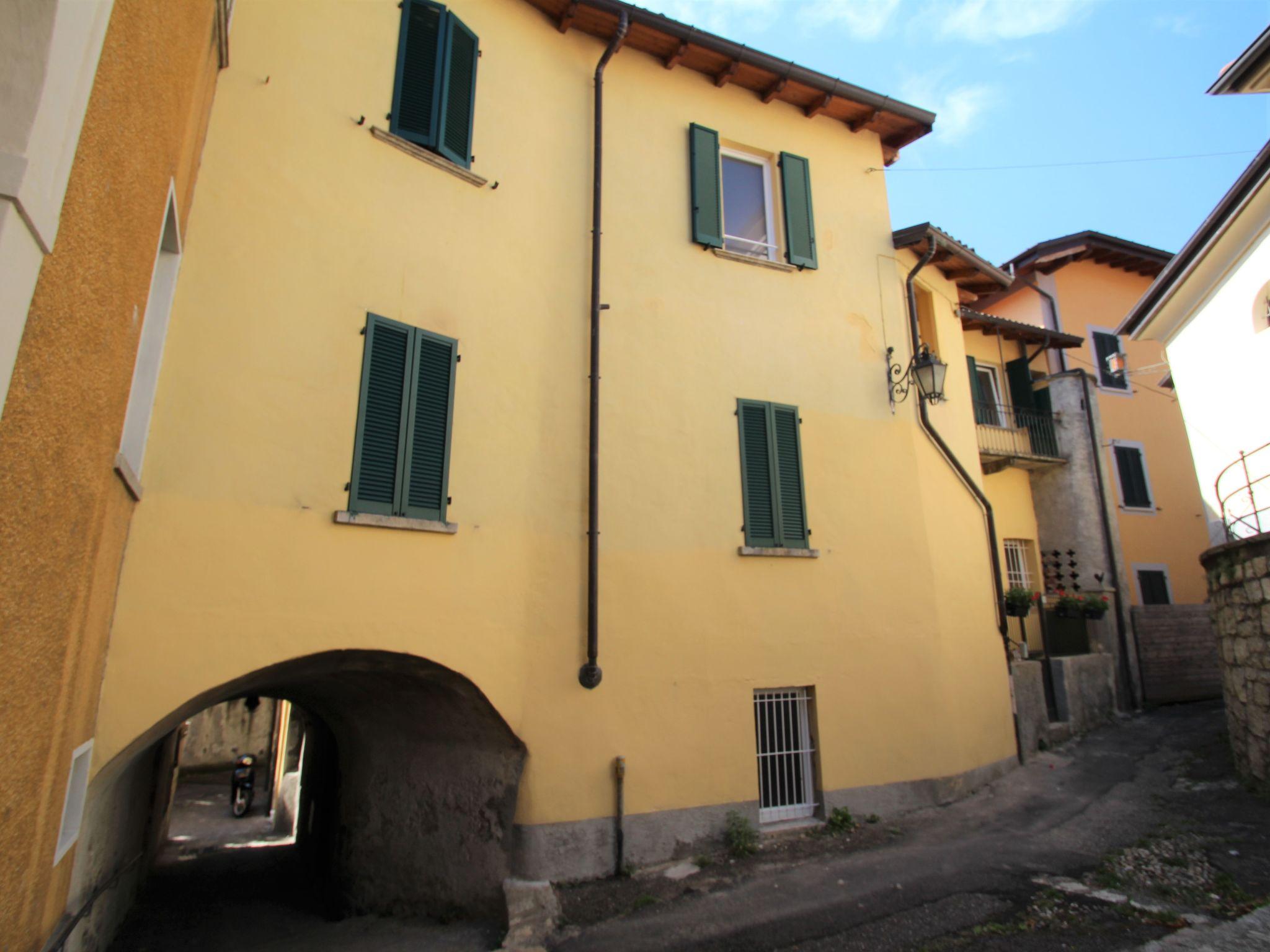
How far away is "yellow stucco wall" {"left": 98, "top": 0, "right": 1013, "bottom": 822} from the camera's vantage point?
5316mm

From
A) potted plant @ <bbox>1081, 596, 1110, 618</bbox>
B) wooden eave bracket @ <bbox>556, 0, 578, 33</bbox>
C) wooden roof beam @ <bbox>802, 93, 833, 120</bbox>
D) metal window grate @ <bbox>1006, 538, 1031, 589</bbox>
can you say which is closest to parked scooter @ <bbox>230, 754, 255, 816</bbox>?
wooden eave bracket @ <bbox>556, 0, 578, 33</bbox>

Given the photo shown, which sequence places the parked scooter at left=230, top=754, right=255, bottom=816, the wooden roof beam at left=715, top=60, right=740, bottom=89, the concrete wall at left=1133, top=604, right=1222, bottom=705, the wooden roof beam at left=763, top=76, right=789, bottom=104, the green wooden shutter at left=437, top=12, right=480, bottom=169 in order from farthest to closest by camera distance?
the parked scooter at left=230, top=754, right=255, bottom=816 → the concrete wall at left=1133, top=604, right=1222, bottom=705 → the wooden roof beam at left=763, top=76, right=789, bottom=104 → the wooden roof beam at left=715, top=60, right=740, bottom=89 → the green wooden shutter at left=437, top=12, right=480, bottom=169

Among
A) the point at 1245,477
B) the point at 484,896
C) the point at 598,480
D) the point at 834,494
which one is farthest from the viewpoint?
the point at 1245,477

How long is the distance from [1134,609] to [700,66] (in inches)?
508

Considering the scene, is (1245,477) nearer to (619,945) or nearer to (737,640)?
(737,640)

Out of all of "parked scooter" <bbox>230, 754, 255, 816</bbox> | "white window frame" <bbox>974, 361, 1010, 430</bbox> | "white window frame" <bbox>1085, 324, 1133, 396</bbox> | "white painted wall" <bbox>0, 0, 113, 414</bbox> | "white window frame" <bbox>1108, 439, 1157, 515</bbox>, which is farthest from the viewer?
"parked scooter" <bbox>230, 754, 255, 816</bbox>

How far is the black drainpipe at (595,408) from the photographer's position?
6844mm

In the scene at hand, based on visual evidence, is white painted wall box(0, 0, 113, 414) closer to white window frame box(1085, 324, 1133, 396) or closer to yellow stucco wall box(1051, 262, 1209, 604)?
yellow stucco wall box(1051, 262, 1209, 604)

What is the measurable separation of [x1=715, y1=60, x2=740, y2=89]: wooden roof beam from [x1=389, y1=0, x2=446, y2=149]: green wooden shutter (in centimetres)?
370

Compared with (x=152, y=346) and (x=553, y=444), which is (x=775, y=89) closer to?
(x=553, y=444)

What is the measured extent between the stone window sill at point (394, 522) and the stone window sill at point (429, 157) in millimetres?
3333

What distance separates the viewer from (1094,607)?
13.4 m

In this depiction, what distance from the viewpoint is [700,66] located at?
9281 mm

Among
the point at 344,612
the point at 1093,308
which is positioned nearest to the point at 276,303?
the point at 344,612
